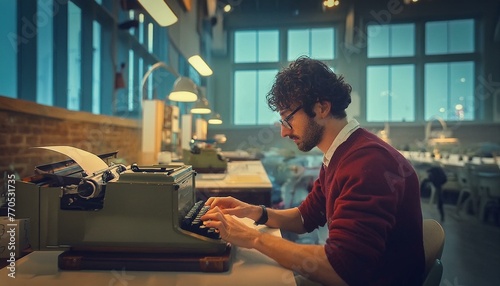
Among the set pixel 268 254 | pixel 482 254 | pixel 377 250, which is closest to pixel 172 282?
pixel 268 254

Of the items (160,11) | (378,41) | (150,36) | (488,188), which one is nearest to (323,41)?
(378,41)

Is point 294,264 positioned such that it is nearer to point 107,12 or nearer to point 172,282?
point 172,282

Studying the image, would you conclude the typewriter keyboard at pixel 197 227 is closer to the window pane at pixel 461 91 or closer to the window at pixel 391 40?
the window at pixel 391 40

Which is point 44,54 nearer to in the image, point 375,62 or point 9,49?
point 9,49

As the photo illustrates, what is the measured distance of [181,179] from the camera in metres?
1.07

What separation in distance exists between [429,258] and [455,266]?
2537 millimetres

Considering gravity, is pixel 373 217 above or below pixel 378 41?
below

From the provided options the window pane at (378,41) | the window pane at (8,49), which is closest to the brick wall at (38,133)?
the window pane at (8,49)

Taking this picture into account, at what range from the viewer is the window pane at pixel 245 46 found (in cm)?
1029

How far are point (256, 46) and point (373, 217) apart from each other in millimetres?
10049

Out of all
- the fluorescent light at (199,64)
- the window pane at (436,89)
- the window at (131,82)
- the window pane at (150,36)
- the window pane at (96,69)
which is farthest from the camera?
the window pane at (436,89)

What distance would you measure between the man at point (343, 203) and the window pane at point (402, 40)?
31.9 feet

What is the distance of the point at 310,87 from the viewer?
4.01 ft

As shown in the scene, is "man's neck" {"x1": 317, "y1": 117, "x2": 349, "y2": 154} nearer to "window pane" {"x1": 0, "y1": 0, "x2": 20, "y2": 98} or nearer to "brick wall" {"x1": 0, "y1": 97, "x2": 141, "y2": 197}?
"brick wall" {"x1": 0, "y1": 97, "x2": 141, "y2": 197}
